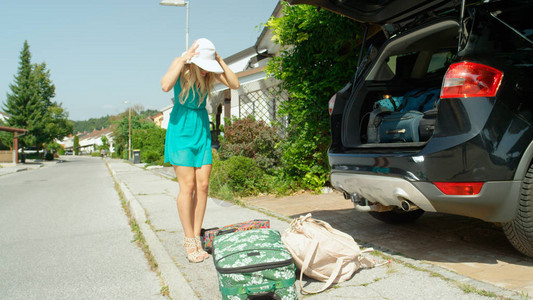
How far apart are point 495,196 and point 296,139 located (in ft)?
14.3

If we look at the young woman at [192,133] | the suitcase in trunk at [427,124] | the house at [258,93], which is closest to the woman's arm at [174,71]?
the young woman at [192,133]

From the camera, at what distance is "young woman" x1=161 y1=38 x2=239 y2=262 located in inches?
131

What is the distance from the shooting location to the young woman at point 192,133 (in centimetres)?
332

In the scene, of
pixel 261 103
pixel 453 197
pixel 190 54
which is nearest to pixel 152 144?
pixel 261 103

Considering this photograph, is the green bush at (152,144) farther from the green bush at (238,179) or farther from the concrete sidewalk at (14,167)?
the green bush at (238,179)

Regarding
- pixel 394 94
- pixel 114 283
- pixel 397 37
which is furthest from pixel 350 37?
pixel 114 283

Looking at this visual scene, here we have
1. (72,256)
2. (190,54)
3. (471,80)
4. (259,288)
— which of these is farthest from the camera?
(72,256)

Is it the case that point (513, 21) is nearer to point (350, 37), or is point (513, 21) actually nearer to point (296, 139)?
point (350, 37)

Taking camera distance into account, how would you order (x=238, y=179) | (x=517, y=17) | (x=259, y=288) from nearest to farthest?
1. (x=259, y=288)
2. (x=517, y=17)
3. (x=238, y=179)

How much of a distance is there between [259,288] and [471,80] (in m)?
1.94

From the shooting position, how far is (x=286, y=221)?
15.6 feet

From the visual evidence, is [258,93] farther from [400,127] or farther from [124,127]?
[124,127]

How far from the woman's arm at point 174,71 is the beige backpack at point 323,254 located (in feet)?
5.25

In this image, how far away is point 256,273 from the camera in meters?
2.38
